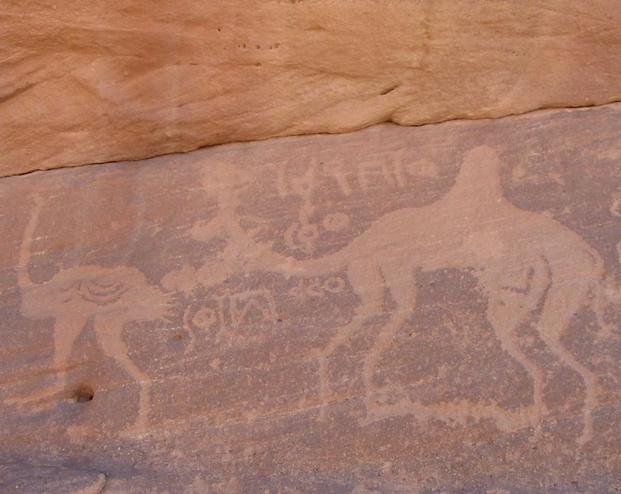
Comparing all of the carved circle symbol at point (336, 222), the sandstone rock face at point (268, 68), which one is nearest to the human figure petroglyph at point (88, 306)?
the sandstone rock face at point (268, 68)

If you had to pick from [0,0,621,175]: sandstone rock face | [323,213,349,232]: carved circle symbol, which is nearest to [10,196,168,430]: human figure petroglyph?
[0,0,621,175]: sandstone rock face

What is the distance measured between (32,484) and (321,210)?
1315 mm

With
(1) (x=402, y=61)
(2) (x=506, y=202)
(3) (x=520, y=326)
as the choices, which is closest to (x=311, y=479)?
(3) (x=520, y=326)

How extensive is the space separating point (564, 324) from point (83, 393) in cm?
161

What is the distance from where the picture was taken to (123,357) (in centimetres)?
234

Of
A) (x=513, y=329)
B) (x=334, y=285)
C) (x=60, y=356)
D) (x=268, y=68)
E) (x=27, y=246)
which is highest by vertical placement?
(x=268, y=68)

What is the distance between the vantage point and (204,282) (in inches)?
96.2

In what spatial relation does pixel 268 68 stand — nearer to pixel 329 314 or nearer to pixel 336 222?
pixel 336 222

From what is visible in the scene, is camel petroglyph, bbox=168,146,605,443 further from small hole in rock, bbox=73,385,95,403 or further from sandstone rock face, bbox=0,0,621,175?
small hole in rock, bbox=73,385,95,403

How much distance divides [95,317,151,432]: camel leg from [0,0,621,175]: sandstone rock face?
704mm

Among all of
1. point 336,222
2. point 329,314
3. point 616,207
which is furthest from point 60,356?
point 616,207

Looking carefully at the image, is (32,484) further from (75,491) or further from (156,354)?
(156,354)

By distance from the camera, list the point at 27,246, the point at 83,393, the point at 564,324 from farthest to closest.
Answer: the point at 27,246 → the point at 83,393 → the point at 564,324

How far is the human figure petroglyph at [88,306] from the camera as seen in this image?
7.67 ft
